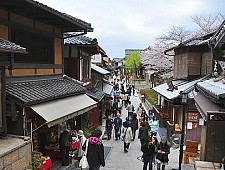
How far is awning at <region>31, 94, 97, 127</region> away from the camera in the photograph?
25.3 ft

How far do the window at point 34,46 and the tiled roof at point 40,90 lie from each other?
2.64ft

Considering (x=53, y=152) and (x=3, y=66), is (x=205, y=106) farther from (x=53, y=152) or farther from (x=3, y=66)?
(x=53, y=152)

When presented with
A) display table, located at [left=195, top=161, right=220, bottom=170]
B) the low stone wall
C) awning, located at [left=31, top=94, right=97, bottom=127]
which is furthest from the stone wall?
display table, located at [left=195, top=161, right=220, bottom=170]

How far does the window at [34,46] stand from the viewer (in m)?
8.95

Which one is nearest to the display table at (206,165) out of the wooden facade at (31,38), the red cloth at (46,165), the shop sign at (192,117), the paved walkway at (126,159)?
the wooden facade at (31,38)

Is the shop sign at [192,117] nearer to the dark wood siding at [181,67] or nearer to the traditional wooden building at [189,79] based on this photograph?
the traditional wooden building at [189,79]

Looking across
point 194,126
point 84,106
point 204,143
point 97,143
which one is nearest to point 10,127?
point 97,143

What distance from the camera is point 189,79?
18906 millimetres

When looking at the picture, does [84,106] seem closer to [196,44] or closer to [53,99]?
[53,99]

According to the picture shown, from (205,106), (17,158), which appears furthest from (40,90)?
(205,106)

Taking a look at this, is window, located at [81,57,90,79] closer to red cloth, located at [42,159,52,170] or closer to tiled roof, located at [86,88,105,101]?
tiled roof, located at [86,88,105,101]

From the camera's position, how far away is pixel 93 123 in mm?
19375

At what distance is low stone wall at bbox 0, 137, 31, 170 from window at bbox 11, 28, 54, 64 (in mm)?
3120

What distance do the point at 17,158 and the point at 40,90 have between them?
2.71 m
